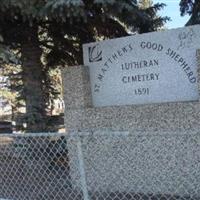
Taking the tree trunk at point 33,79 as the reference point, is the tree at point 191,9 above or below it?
above

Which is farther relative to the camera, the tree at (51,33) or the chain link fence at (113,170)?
the tree at (51,33)

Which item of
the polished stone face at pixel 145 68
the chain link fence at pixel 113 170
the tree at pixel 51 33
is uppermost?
the tree at pixel 51 33

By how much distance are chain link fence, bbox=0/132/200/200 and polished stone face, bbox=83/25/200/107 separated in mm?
578

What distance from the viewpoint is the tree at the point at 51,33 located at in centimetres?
720

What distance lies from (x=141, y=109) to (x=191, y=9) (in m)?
2.72

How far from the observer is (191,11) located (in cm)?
888

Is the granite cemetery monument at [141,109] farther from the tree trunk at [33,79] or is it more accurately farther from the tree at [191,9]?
the tree at [191,9]

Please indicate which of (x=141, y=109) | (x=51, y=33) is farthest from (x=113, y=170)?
(x=51, y=33)

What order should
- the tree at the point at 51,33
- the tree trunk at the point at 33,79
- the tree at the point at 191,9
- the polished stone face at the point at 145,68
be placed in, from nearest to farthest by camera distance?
the polished stone face at the point at 145,68
the tree at the point at 51,33
the tree at the point at 191,9
the tree trunk at the point at 33,79

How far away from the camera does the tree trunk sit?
880 centimetres

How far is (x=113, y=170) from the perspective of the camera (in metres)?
7.10

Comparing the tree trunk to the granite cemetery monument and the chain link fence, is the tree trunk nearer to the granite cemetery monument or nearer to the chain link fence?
the chain link fence

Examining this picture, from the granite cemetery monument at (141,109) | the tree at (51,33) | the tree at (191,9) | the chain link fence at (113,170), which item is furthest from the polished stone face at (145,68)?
the tree at (191,9)

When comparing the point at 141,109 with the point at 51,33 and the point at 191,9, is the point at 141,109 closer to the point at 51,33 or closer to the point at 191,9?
the point at 191,9
